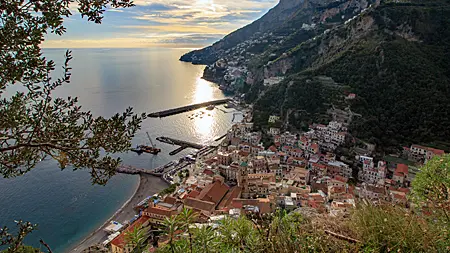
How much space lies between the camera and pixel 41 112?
89.2 inches

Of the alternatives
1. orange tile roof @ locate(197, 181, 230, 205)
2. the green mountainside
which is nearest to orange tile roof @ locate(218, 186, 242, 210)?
orange tile roof @ locate(197, 181, 230, 205)

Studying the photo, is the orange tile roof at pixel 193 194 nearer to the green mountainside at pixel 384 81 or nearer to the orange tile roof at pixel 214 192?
the orange tile roof at pixel 214 192

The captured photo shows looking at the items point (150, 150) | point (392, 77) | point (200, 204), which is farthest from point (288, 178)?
point (392, 77)

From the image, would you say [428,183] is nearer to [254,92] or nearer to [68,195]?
[68,195]

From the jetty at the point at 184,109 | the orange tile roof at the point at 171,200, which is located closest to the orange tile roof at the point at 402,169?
the orange tile roof at the point at 171,200

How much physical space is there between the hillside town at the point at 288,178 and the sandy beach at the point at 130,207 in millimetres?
586

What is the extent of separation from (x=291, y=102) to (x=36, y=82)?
2051 cm

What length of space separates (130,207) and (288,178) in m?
7.36

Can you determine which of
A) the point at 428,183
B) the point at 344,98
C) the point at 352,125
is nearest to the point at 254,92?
the point at 344,98

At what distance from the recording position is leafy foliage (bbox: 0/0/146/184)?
77.4 inches

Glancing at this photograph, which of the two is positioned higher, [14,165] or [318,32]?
[318,32]

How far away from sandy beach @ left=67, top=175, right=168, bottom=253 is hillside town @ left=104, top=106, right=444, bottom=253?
586 mm

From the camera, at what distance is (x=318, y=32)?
133 feet

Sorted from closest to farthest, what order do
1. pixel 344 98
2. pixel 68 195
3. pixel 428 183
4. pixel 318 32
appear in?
1. pixel 428 183
2. pixel 68 195
3. pixel 344 98
4. pixel 318 32
